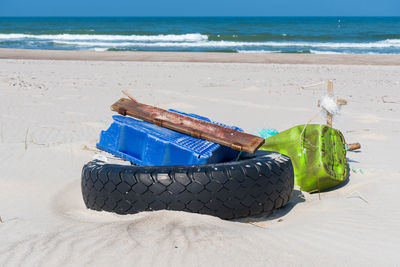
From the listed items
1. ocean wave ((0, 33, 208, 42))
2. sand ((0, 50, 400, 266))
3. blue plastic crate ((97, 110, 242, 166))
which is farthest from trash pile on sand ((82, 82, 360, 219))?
ocean wave ((0, 33, 208, 42))

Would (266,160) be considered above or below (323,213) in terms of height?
above

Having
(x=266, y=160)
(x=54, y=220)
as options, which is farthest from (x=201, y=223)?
(x=54, y=220)

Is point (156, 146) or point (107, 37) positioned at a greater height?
point (156, 146)

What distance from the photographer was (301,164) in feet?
13.2

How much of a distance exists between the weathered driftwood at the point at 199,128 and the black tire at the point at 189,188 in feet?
0.73

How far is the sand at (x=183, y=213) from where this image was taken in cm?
248

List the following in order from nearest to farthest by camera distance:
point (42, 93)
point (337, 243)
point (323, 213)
Answer: point (337, 243), point (323, 213), point (42, 93)

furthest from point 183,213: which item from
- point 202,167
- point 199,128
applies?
point 199,128

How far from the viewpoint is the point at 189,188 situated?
→ 9.82 ft

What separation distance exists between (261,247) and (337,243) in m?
0.53

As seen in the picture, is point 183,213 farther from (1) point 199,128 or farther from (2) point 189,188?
(1) point 199,128

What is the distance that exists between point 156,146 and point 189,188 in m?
0.64

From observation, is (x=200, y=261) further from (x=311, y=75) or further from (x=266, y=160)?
(x=311, y=75)

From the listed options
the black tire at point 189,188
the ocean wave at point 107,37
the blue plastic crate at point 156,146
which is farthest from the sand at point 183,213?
the ocean wave at point 107,37
